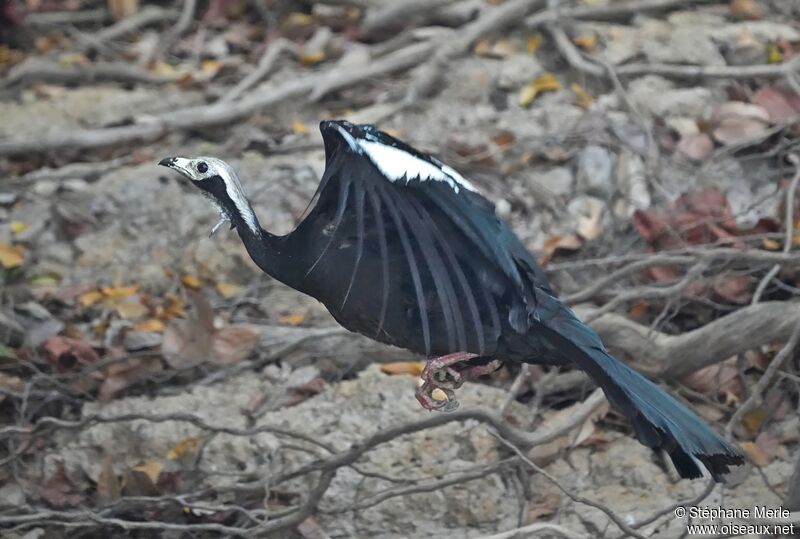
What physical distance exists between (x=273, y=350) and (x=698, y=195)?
1519 millimetres

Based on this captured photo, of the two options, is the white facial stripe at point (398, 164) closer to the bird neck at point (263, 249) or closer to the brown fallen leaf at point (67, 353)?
the bird neck at point (263, 249)

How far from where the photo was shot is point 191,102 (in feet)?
16.7

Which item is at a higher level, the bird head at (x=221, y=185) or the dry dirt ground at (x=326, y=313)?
the bird head at (x=221, y=185)

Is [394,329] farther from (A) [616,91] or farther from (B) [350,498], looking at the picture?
(A) [616,91]

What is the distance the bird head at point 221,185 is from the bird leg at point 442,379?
0.48 m

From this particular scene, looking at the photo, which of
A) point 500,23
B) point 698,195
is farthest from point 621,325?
point 500,23

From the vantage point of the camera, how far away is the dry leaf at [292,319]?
3908mm

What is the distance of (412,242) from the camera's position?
235 cm

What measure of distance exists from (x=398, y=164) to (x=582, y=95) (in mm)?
2496

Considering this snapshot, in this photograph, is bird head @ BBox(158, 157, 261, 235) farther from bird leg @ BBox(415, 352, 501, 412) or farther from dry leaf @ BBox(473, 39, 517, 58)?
dry leaf @ BBox(473, 39, 517, 58)

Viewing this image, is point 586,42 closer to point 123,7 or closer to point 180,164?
point 123,7

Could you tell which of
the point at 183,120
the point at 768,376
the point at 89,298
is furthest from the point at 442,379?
the point at 183,120

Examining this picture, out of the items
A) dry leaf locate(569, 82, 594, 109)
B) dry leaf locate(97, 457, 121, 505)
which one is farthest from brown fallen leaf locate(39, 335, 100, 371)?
dry leaf locate(569, 82, 594, 109)

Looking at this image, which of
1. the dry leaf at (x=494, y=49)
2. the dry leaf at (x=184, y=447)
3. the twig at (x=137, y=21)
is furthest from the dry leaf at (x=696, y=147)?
the twig at (x=137, y=21)
